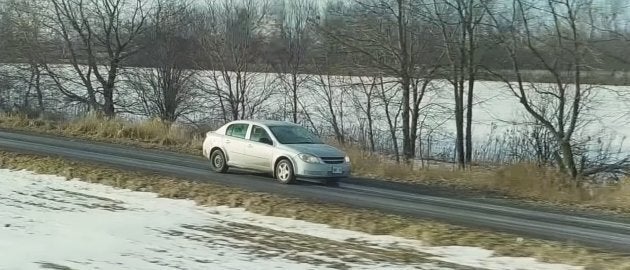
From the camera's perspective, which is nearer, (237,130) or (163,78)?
(237,130)

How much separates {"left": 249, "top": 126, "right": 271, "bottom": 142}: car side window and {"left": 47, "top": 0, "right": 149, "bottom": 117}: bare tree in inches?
805

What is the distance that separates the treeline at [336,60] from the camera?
24.1 m

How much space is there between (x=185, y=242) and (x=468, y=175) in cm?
1202

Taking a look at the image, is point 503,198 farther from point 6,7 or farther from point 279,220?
point 6,7

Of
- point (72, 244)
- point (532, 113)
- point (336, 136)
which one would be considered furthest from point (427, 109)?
point (72, 244)

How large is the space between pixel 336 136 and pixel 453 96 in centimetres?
493

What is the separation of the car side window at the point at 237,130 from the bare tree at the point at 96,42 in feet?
64.3

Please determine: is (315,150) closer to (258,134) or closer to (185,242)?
(258,134)

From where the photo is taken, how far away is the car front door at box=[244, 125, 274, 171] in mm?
18062

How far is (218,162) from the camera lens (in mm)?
19219

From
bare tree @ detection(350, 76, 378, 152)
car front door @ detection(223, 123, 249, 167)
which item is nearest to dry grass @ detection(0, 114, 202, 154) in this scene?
car front door @ detection(223, 123, 249, 167)

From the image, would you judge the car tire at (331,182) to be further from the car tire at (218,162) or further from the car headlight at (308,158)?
the car tire at (218,162)

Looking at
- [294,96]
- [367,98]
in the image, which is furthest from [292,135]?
[294,96]

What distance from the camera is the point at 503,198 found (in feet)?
56.2
